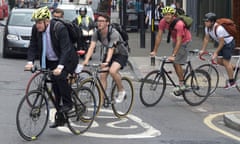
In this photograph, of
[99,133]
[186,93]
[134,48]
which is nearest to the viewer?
[99,133]

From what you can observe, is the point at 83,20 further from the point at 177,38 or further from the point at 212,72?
the point at 177,38

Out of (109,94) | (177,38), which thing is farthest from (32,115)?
(177,38)

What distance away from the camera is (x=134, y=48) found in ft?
72.8

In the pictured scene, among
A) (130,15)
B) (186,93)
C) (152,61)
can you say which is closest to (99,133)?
(186,93)

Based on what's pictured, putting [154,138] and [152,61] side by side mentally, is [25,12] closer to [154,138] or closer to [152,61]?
[152,61]

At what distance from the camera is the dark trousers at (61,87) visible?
772 cm

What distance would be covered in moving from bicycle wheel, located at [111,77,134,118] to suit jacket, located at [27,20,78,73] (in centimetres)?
156

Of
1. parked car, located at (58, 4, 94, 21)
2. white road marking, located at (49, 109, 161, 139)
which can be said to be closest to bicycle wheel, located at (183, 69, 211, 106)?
white road marking, located at (49, 109, 161, 139)

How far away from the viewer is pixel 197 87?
11.1 meters

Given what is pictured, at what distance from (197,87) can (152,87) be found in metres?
1.00

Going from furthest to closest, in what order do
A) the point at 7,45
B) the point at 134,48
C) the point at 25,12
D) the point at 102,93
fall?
the point at 134,48 → the point at 25,12 → the point at 7,45 → the point at 102,93

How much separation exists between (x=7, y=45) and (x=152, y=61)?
5036 mm

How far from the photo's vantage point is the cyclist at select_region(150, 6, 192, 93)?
10594mm

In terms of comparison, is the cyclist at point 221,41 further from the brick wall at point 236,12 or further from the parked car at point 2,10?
the parked car at point 2,10
